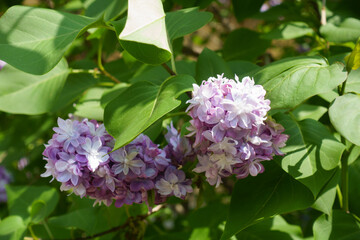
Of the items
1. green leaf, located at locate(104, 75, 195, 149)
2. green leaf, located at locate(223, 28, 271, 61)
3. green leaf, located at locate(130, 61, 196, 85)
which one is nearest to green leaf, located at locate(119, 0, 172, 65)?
green leaf, located at locate(104, 75, 195, 149)

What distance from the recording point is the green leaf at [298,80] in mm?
671

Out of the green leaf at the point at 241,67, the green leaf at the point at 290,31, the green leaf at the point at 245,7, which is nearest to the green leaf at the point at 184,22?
the green leaf at the point at 241,67

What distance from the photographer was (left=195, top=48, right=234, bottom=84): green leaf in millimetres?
878

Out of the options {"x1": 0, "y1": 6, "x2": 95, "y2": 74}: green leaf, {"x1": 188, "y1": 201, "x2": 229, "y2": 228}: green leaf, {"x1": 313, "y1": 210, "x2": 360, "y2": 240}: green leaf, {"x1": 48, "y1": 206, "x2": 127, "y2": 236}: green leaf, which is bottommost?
{"x1": 188, "y1": 201, "x2": 229, "y2": 228}: green leaf

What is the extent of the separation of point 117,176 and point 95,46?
77cm

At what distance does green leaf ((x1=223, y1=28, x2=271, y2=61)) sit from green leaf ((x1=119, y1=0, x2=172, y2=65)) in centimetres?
60

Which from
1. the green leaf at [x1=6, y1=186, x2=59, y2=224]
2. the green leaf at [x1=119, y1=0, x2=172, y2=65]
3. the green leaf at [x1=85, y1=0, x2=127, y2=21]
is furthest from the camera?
the green leaf at [x1=6, y1=186, x2=59, y2=224]

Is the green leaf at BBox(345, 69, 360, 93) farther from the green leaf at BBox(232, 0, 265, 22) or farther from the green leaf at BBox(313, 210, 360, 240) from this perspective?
the green leaf at BBox(232, 0, 265, 22)

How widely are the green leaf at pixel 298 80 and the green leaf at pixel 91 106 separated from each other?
1.32 feet

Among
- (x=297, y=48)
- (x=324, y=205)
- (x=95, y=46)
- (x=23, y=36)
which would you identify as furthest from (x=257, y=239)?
(x=297, y=48)

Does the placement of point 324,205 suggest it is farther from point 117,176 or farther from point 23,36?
point 23,36

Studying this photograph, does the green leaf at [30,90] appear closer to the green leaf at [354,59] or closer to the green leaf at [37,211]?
the green leaf at [37,211]

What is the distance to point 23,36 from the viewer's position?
738 millimetres

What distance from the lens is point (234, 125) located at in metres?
0.61
